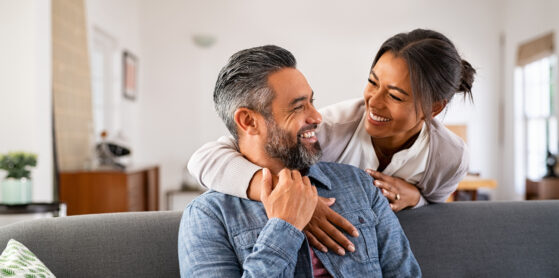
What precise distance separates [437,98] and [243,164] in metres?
0.64

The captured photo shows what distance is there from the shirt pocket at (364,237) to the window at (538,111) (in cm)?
517

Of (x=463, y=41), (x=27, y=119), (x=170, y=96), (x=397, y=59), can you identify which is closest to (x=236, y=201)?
(x=397, y=59)

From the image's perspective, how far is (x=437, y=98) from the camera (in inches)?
63.6

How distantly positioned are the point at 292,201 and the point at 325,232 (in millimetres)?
180

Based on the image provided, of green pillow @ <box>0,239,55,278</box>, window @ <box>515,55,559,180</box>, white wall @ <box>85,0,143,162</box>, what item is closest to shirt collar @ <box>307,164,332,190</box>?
green pillow @ <box>0,239,55,278</box>

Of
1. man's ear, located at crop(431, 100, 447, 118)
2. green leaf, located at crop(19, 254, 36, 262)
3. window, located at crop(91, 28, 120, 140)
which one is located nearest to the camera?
green leaf, located at crop(19, 254, 36, 262)

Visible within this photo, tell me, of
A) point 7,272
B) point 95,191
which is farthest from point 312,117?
point 95,191

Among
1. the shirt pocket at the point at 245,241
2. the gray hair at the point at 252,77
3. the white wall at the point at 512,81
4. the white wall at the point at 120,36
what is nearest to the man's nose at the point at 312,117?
the gray hair at the point at 252,77

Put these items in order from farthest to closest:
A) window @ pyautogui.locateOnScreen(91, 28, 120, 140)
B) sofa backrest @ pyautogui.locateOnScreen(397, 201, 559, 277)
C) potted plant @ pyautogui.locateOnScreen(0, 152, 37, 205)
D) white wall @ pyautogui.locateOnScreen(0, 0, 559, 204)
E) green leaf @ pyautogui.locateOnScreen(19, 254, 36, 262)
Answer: white wall @ pyautogui.locateOnScreen(0, 0, 559, 204), window @ pyautogui.locateOnScreen(91, 28, 120, 140), potted plant @ pyautogui.locateOnScreen(0, 152, 37, 205), sofa backrest @ pyautogui.locateOnScreen(397, 201, 559, 277), green leaf @ pyautogui.locateOnScreen(19, 254, 36, 262)

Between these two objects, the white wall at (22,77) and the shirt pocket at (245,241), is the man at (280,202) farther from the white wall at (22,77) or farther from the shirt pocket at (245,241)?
the white wall at (22,77)

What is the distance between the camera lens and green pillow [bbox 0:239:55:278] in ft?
3.94

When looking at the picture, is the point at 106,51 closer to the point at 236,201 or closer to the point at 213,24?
the point at 213,24

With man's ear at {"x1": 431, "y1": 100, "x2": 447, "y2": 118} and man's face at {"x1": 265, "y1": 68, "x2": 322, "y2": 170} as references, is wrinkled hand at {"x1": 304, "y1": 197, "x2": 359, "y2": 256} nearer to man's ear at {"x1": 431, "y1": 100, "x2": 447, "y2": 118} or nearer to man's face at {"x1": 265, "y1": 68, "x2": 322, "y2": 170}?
man's face at {"x1": 265, "y1": 68, "x2": 322, "y2": 170}

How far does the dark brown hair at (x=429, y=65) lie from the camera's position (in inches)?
61.1
